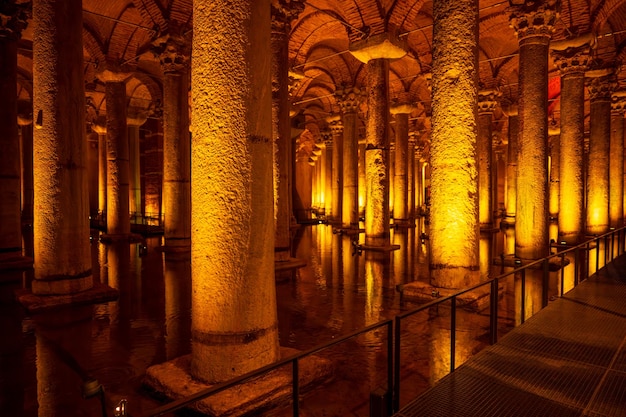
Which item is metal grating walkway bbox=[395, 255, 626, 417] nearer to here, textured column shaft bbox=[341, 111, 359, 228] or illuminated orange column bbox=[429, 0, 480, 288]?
illuminated orange column bbox=[429, 0, 480, 288]

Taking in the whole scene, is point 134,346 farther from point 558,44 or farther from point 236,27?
point 558,44

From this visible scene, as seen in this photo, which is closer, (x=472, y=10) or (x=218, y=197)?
(x=218, y=197)

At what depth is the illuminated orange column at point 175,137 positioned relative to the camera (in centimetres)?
1260

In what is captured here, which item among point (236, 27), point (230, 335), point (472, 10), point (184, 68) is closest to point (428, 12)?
point (184, 68)

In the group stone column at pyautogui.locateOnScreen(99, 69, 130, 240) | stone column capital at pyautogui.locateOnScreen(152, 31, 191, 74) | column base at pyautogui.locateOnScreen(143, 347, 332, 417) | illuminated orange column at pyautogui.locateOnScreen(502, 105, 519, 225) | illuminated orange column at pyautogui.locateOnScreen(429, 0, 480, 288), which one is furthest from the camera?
illuminated orange column at pyautogui.locateOnScreen(502, 105, 519, 225)

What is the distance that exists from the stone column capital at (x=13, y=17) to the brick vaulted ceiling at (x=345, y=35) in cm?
236

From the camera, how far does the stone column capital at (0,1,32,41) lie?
991 centimetres

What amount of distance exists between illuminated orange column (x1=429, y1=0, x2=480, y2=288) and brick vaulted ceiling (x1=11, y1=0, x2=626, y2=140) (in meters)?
4.92

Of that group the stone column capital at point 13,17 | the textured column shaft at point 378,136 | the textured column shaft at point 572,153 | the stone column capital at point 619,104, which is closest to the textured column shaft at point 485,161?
the stone column capital at point 619,104

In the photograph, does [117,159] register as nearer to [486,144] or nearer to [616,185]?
[486,144]

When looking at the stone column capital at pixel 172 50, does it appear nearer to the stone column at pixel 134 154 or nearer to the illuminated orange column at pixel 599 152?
the stone column at pixel 134 154

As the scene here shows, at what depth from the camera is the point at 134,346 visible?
17.3 ft

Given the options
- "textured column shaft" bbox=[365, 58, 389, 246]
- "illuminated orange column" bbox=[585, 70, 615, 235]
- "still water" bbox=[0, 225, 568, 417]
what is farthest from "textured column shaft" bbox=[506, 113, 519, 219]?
"still water" bbox=[0, 225, 568, 417]

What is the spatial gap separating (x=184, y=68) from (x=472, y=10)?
872 centimetres
